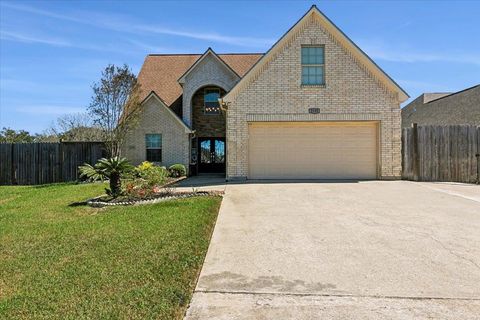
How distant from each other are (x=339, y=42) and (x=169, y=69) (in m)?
12.2

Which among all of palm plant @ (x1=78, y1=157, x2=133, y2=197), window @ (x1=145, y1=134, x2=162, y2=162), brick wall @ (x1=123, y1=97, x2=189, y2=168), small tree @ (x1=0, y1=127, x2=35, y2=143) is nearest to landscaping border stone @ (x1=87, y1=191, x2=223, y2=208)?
palm plant @ (x1=78, y1=157, x2=133, y2=197)

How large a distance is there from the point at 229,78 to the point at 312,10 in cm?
679

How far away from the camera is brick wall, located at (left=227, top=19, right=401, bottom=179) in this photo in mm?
14680

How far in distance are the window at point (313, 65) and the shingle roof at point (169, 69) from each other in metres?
7.00

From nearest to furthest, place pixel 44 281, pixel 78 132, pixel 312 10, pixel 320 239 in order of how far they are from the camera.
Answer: pixel 44 281 < pixel 320 239 < pixel 312 10 < pixel 78 132

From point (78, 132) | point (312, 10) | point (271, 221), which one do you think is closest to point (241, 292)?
point (271, 221)

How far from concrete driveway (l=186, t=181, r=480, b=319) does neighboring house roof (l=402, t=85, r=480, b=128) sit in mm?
19187

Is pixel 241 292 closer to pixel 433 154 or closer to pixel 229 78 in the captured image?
pixel 433 154

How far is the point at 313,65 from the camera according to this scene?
48.6 feet

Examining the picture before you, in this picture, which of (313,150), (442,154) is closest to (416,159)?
(442,154)

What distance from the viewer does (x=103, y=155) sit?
1855 centimetres

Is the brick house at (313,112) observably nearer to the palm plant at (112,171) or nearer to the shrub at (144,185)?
the shrub at (144,185)

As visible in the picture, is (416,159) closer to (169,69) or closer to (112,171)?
(112,171)

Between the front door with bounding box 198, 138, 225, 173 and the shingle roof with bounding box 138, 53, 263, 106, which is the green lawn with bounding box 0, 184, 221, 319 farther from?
the shingle roof with bounding box 138, 53, 263, 106
